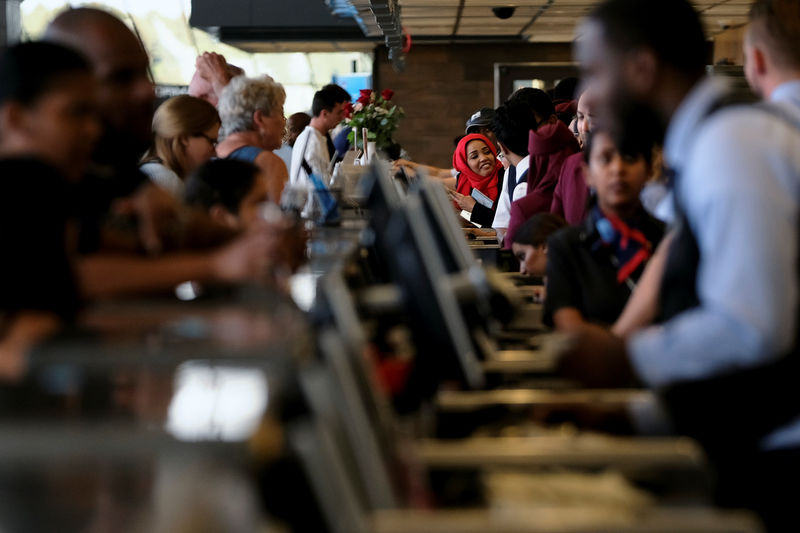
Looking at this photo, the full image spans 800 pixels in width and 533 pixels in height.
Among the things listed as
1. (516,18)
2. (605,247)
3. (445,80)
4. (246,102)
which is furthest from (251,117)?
(445,80)

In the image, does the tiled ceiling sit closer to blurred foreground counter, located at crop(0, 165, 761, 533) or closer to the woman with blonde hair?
the woman with blonde hair

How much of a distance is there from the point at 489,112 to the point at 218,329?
715cm

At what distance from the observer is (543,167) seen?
5.38m

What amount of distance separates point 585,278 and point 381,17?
17.5 feet

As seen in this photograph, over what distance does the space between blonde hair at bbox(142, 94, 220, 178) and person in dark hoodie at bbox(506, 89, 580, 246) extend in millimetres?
1784

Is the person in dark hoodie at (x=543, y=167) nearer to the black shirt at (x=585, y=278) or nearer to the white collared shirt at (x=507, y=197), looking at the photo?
the white collared shirt at (x=507, y=197)

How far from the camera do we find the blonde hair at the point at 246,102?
4656mm

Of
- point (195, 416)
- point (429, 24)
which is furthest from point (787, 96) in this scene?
point (429, 24)

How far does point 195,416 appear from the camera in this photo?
136 centimetres

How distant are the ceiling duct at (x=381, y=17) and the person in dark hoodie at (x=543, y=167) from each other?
211 cm

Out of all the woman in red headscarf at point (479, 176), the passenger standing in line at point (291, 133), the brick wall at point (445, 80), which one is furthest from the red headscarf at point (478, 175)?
the brick wall at point (445, 80)

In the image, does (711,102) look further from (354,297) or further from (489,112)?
(489,112)

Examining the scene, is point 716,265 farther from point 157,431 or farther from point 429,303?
point 157,431

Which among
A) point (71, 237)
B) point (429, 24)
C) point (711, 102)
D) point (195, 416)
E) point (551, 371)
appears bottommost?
point (551, 371)
